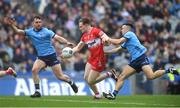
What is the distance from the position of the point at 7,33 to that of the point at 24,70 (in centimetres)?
259

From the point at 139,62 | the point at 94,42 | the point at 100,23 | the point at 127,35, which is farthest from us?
the point at 100,23

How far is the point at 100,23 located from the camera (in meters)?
35.0

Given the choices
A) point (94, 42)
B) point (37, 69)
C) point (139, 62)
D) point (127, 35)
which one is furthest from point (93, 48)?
point (37, 69)

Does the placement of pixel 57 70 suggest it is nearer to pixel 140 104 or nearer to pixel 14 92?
pixel 140 104

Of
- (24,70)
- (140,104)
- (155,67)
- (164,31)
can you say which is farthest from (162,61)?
(140,104)

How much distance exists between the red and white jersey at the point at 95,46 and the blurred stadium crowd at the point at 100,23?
8.93 m

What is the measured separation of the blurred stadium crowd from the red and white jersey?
29.3ft

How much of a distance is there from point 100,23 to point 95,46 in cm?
1212

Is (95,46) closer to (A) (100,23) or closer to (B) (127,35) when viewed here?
(B) (127,35)

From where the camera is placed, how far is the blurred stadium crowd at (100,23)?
3244cm

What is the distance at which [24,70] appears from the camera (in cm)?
3164

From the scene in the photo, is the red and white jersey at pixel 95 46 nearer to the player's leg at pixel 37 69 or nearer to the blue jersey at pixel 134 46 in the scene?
the blue jersey at pixel 134 46

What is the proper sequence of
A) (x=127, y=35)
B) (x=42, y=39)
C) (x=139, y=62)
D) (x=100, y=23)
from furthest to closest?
(x=100, y=23), (x=42, y=39), (x=139, y=62), (x=127, y=35)

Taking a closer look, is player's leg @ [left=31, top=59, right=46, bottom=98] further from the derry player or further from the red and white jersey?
the red and white jersey
